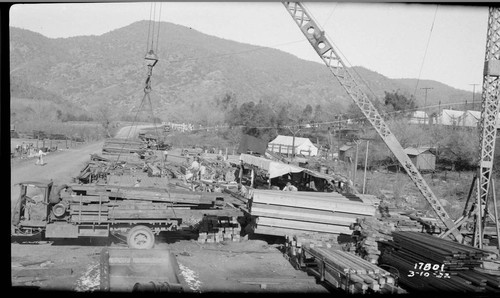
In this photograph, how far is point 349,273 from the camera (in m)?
7.03

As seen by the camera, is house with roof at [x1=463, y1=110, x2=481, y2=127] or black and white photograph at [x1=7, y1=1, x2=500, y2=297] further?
house with roof at [x1=463, y1=110, x2=481, y2=127]

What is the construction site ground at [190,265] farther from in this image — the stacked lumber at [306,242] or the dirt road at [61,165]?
the dirt road at [61,165]

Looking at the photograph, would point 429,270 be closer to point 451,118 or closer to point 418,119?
point 451,118

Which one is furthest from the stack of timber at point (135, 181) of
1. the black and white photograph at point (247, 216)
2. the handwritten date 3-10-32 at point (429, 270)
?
the handwritten date 3-10-32 at point (429, 270)

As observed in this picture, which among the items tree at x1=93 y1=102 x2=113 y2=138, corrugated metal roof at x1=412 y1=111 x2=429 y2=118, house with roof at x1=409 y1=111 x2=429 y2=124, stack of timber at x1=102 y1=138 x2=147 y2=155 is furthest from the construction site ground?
corrugated metal roof at x1=412 y1=111 x2=429 y2=118

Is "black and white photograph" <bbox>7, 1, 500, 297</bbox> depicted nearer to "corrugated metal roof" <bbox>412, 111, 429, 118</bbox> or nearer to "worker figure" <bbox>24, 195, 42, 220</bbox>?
"worker figure" <bbox>24, 195, 42, 220</bbox>

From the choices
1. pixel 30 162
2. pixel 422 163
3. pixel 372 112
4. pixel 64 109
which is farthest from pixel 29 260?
pixel 422 163

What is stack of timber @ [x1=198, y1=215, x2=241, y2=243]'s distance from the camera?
10549 millimetres

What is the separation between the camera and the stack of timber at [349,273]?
6.89m

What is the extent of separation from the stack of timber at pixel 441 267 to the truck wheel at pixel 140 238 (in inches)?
200

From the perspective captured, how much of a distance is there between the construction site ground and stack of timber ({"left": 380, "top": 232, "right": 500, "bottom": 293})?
1.69m

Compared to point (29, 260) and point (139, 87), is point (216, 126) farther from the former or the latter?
point (29, 260)

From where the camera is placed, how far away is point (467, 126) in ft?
69.6

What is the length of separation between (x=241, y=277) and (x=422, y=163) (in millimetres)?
14363
